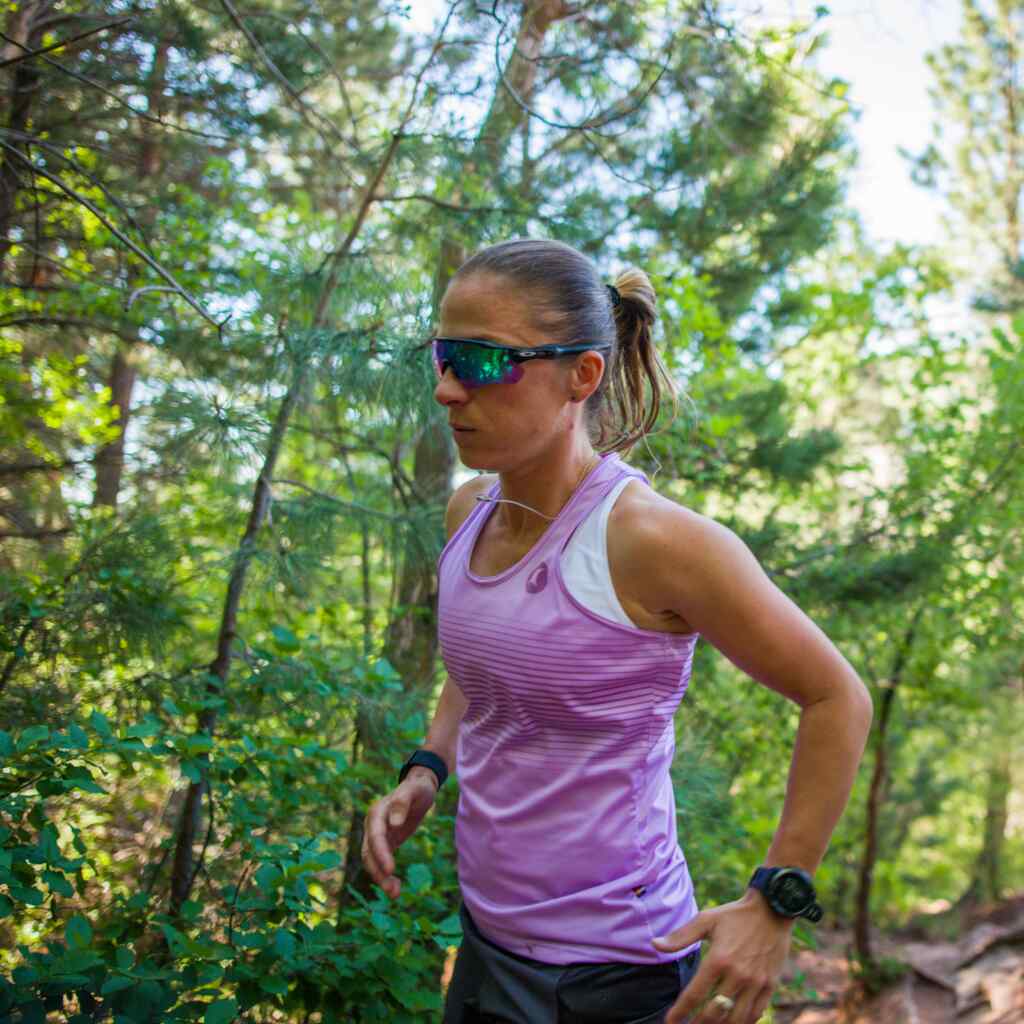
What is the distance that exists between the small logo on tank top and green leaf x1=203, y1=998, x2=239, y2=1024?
3.64ft

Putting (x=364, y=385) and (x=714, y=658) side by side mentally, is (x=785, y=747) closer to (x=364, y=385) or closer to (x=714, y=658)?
(x=714, y=658)

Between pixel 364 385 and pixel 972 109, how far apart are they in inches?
555

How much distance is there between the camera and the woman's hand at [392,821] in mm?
1692

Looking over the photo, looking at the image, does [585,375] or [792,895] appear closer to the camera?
[792,895]

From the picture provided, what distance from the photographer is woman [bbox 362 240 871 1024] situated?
1.38 meters

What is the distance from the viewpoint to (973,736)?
12695 millimetres

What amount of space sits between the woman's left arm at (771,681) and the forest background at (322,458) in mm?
830

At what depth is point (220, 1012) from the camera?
189 centimetres

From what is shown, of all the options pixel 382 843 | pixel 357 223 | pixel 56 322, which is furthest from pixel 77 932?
pixel 56 322

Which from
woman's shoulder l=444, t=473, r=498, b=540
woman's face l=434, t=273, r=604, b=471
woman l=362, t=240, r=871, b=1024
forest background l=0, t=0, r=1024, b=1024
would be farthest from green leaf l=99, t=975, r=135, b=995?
woman's face l=434, t=273, r=604, b=471

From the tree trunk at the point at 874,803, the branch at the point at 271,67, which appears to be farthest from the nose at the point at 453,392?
the tree trunk at the point at 874,803

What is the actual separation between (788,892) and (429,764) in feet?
2.56

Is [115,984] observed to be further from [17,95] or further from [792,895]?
[17,95]

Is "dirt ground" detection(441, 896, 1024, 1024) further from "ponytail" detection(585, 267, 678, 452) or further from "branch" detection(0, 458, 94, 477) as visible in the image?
"ponytail" detection(585, 267, 678, 452)
